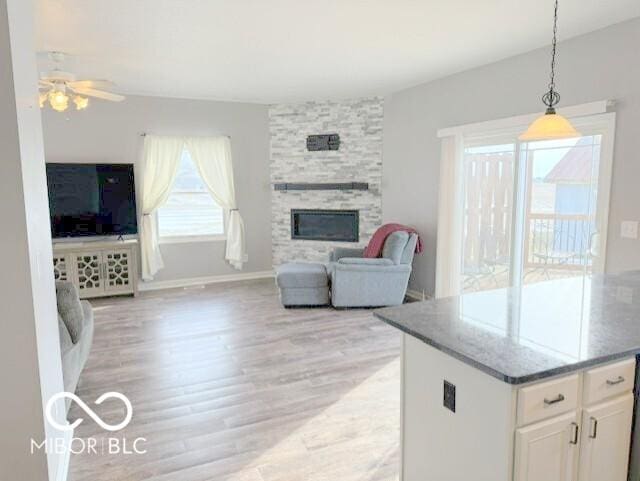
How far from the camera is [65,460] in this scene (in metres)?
2.31

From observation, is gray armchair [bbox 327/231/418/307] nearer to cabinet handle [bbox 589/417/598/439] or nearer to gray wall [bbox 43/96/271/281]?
gray wall [bbox 43/96/271/281]

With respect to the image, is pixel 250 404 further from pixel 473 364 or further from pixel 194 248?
pixel 194 248

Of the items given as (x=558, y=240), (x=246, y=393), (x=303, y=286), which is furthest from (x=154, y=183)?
(x=558, y=240)

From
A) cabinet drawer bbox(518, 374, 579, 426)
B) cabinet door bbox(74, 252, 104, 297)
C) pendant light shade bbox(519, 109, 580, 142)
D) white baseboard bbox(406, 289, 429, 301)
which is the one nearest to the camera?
cabinet drawer bbox(518, 374, 579, 426)

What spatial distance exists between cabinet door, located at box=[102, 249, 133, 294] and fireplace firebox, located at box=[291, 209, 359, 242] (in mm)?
2423

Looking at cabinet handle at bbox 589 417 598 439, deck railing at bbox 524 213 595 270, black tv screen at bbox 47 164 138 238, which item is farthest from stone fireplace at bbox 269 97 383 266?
cabinet handle at bbox 589 417 598 439

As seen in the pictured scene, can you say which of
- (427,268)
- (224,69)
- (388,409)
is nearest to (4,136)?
(388,409)

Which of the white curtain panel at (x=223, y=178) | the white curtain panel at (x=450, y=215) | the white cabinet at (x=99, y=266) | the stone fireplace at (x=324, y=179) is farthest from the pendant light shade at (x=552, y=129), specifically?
the white cabinet at (x=99, y=266)

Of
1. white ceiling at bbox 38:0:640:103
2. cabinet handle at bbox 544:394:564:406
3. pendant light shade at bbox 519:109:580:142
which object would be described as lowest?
cabinet handle at bbox 544:394:564:406

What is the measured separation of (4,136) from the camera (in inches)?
64.6

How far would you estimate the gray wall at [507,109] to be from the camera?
3436mm

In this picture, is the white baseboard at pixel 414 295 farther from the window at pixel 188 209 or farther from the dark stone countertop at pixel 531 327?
the dark stone countertop at pixel 531 327
